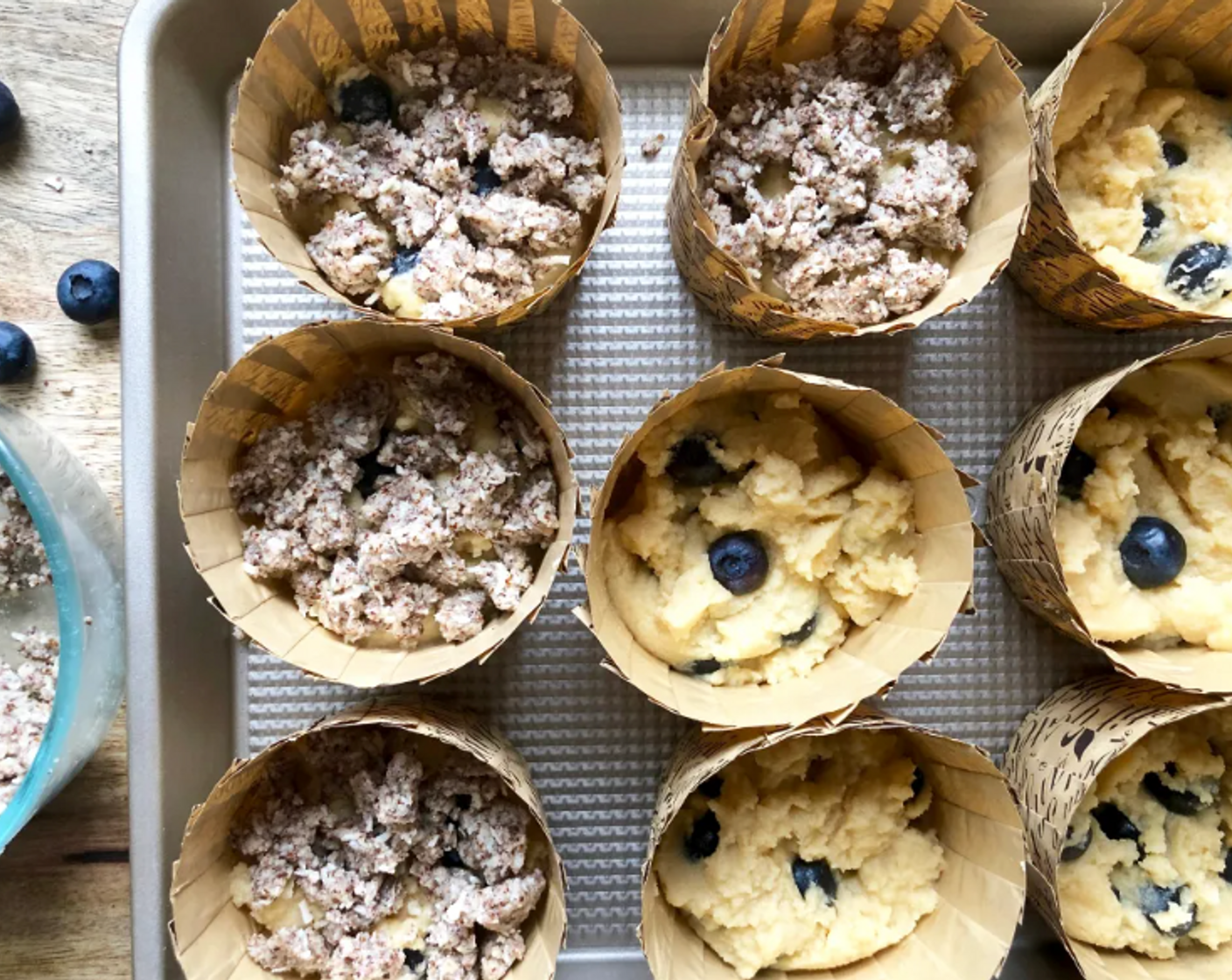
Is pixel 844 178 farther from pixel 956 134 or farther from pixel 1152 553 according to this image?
pixel 1152 553

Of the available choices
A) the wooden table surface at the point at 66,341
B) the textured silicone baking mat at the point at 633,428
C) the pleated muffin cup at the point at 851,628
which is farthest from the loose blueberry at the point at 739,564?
the wooden table surface at the point at 66,341

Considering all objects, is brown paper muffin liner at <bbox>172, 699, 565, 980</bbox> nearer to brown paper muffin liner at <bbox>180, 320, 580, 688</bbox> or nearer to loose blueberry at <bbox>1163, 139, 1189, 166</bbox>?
brown paper muffin liner at <bbox>180, 320, 580, 688</bbox>

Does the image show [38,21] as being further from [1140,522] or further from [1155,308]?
[1140,522]

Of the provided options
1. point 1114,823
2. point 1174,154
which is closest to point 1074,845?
point 1114,823

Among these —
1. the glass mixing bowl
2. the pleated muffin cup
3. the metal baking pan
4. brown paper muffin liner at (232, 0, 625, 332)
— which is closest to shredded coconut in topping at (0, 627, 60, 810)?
the glass mixing bowl

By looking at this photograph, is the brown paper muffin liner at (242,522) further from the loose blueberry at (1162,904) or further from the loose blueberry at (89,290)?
the loose blueberry at (1162,904)
